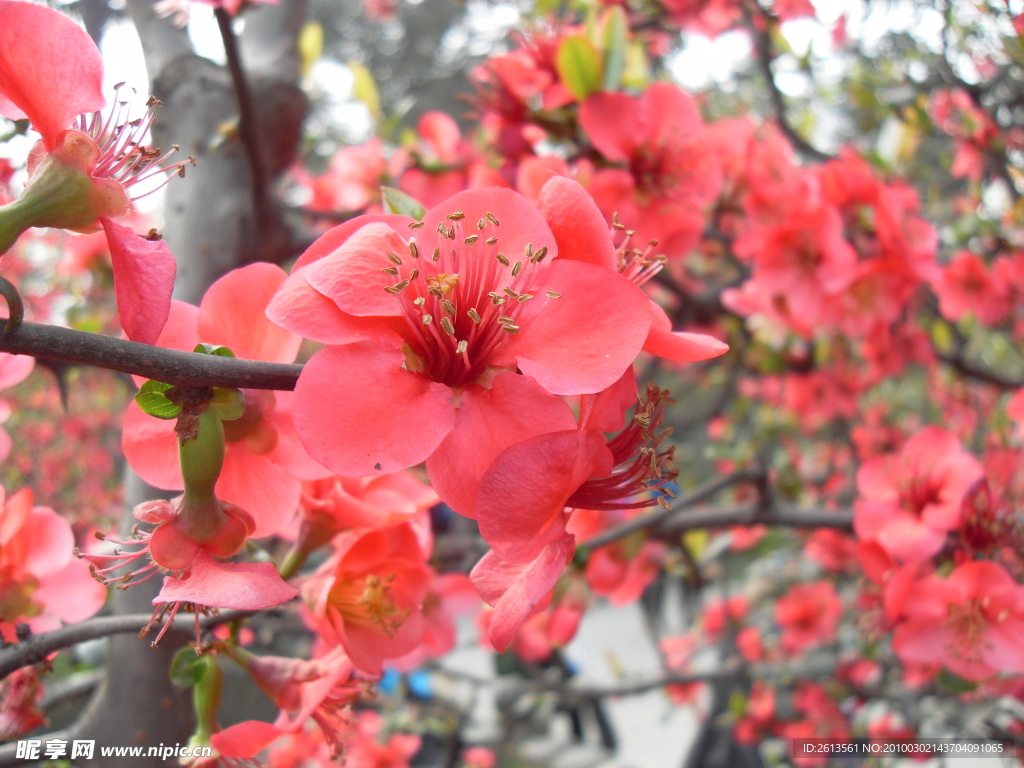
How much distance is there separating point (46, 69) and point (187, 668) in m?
0.51

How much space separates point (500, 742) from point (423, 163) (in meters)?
2.63

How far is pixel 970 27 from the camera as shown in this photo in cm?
189

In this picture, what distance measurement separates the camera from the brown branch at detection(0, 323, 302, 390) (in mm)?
396

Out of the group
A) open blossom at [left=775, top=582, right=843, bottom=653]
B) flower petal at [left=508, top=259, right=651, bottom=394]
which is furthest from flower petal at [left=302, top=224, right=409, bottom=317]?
open blossom at [left=775, top=582, right=843, bottom=653]

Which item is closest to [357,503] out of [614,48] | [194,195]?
[194,195]

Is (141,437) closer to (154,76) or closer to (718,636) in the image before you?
(154,76)

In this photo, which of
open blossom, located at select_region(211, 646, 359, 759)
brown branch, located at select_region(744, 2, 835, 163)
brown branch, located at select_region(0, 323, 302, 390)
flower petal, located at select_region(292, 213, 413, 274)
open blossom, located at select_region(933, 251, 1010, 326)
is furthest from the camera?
brown branch, located at select_region(744, 2, 835, 163)

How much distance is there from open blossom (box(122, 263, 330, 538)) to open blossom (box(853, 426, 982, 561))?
0.83 m

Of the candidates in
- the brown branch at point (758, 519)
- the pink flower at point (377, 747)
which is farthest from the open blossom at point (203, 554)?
the pink flower at point (377, 747)

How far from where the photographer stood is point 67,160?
49cm

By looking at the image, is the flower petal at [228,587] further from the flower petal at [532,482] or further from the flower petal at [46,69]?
the flower petal at [46,69]

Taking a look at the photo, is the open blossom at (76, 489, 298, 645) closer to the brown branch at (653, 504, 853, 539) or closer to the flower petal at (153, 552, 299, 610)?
the flower petal at (153, 552, 299, 610)

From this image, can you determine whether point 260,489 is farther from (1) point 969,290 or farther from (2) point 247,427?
(1) point 969,290

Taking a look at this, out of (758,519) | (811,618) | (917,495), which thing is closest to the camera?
(917,495)
